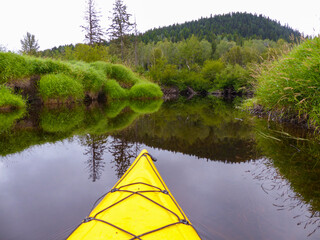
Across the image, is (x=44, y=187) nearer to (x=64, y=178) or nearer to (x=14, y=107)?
(x=64, y=178)

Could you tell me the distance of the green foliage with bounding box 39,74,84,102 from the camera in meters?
11.2

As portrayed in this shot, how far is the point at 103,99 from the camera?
650 inches

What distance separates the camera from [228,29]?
97.7m

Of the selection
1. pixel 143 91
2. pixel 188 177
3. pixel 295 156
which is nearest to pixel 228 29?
pixel 143 91

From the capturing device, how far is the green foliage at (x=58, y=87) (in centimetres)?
1120

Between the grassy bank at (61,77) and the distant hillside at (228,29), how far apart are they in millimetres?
74730

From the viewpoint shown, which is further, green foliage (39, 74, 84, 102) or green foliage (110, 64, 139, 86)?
green foliage (110, 64, 139, 86)

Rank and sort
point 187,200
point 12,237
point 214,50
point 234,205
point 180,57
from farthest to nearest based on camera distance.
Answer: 1. point 214,50
2. point 180,57
3. point 187,200
4. point 234,205
5. point 12,237

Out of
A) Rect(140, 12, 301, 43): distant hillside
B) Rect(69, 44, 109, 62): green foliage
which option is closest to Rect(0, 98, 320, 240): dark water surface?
Rect(69, 44, 109, 62): green foliage

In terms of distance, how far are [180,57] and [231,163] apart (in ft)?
164

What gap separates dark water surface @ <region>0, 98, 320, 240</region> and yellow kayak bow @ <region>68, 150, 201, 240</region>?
42cm

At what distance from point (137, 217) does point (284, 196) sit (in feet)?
6.31

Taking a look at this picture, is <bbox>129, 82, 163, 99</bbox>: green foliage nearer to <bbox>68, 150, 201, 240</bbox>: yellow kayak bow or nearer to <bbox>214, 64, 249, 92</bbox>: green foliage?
<bbox>68, 150, 201, 240</bbox>: yellow kayak bow

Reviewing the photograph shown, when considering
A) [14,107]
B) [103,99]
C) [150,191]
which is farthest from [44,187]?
[103,99]
